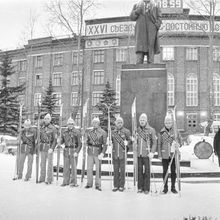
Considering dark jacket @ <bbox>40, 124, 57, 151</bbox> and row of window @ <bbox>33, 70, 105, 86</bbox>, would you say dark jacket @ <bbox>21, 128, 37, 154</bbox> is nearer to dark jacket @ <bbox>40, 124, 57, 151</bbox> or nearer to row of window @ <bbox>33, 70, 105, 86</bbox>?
dark jacket @ <bbox>40, 124, 57, 151</bbox>

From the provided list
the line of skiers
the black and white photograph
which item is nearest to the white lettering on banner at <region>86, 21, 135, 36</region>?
the black and white photograph

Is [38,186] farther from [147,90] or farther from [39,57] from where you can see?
[39,57]

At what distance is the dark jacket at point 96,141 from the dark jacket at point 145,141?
844 millimetres

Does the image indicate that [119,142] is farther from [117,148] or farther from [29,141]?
[29,141]

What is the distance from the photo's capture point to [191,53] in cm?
3619

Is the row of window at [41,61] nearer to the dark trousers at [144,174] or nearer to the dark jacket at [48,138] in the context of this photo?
the dark jacket at [48,138]

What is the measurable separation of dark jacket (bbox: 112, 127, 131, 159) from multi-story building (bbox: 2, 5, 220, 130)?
2630 centimetres

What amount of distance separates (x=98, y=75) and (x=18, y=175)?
99.0ft

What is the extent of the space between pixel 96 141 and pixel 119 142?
0.56 metres

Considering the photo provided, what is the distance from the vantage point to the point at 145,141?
7176mm

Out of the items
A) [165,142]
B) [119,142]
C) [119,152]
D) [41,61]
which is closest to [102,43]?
[41,61]

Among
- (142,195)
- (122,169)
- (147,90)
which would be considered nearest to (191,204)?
(142,195)

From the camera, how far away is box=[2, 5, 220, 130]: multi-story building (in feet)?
115

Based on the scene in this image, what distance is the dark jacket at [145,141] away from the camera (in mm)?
7098
